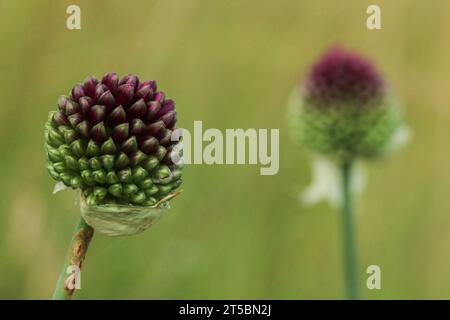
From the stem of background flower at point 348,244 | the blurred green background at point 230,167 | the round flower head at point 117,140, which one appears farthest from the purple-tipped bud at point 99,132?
the blurred green background at point 230,167

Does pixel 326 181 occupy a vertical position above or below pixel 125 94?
below

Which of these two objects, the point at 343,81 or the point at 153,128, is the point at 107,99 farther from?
the point at 343,81

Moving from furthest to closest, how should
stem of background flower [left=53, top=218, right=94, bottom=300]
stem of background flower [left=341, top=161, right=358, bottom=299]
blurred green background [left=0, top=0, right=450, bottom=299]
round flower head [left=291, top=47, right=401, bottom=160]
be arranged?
1. blurred green background [left=0, top=0, right=450, bottom=299]
2. round flower head [left=291, top=47, right=401, bottom=160]
3. stem of background flower [left=341, top=161, right=358, bottom=299]
4. stem of background flower [left=53, top=218, right=94, bottom=300]

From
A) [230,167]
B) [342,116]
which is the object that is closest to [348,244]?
[342,116]

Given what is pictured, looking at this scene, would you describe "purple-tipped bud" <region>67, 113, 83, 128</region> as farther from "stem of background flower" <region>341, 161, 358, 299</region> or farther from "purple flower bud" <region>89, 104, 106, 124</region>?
"stem of background flower" <region>341, 161, 358, 299</region>

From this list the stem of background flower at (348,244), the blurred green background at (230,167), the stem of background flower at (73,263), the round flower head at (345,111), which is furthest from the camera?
the blurred green background at (230,167)

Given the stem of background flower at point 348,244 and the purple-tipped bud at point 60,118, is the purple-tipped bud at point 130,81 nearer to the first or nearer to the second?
the purple-tipped bud at point 60,118

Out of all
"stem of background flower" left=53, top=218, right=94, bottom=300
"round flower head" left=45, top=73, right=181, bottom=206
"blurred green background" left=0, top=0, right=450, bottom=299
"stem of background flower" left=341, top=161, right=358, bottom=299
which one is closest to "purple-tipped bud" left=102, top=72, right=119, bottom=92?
"round flower head" left=45, top=73, right=181, bottom=206
